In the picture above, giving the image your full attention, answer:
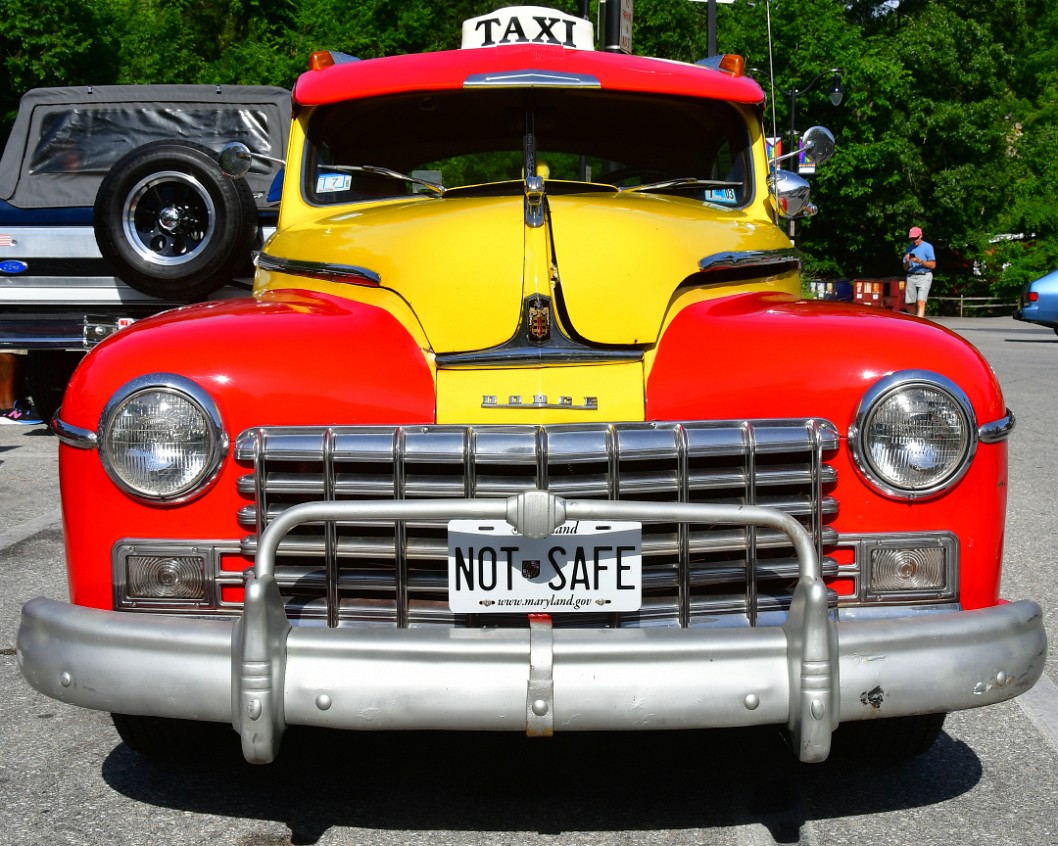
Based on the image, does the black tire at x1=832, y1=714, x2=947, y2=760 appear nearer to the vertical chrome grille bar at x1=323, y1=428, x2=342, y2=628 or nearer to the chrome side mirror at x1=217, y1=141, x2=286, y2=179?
the vertical chrome grille bar at x1=323, y1=428, x2=342, y2=628

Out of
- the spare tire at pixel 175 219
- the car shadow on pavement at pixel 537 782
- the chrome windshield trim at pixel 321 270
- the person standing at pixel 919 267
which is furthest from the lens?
the person standing at pixel 919 267

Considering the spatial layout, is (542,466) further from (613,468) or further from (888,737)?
(888,737)

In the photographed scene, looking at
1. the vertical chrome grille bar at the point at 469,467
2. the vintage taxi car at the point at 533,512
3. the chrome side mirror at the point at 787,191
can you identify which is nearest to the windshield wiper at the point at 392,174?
the vintage taxi car at the point at 533,512

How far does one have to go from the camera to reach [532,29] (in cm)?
532

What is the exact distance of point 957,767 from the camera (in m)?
3.86

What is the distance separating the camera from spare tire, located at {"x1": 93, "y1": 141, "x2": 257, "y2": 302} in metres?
7.95

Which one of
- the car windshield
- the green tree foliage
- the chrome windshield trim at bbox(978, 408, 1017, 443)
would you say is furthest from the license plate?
the green tree foliage

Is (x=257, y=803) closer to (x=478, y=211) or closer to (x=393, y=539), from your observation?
(x=393, y=539)

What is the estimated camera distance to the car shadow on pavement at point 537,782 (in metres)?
3.46

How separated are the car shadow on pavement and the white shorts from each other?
1853cm

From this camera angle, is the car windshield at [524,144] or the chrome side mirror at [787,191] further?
the chrome side mirror at [787,191]

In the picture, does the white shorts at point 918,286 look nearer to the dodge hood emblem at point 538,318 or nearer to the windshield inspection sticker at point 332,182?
the windshield inspection sticker at point 332,182

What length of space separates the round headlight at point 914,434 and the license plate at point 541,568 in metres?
0.62

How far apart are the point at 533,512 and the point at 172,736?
1.44 metres
